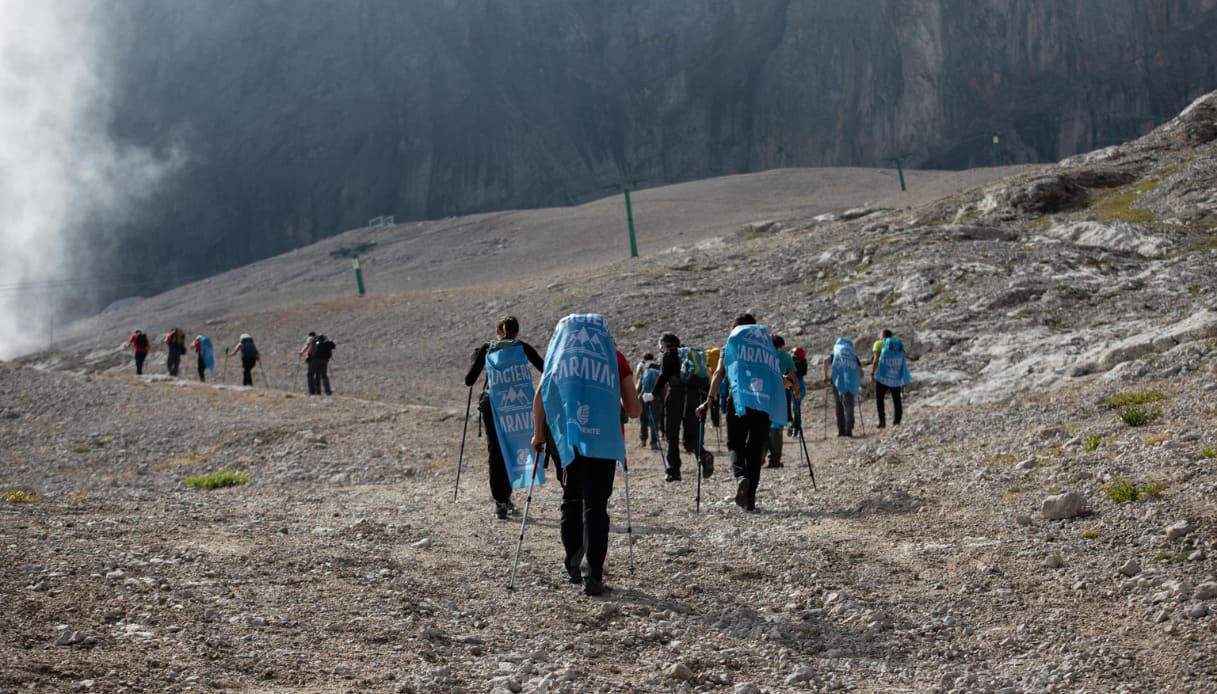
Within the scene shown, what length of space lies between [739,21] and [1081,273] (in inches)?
3703

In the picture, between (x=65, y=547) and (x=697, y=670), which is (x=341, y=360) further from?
(x=697, y=670)

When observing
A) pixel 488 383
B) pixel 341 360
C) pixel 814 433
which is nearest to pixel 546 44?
pixel 341 360

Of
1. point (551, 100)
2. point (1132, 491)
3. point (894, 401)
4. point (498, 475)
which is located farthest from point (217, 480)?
point (551, 100)

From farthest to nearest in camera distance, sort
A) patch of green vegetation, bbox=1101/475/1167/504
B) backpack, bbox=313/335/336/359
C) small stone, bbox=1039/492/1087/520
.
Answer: backpack, bbox=313/335/336/359 < small stone, bbox=1039/492/1087/520 < patch of green vegetation, bbox=1101/475/1167/504

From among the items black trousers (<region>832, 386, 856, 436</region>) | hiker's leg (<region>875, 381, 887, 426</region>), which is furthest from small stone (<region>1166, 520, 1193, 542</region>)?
hiker's leg (<region>875, 381, 887, 426</region>)

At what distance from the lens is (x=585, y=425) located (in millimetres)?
7496

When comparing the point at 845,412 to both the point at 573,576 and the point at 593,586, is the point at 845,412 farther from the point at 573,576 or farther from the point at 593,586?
the point at 593,586

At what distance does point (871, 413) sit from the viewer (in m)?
22.2

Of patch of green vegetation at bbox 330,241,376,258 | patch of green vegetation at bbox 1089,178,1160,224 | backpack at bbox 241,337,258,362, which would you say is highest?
patch of green vegetation at bbox 330,241,376,258

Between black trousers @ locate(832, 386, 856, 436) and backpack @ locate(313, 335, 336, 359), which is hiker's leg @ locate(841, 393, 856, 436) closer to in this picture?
black trousers @ locate(832, 386, 856, 436)

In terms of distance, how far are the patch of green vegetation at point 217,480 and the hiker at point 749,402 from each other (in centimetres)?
776

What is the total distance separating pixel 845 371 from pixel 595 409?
11483mm

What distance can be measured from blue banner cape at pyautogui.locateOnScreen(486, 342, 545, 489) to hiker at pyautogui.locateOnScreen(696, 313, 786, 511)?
5.49ft

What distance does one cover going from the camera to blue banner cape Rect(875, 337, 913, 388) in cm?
1819
